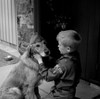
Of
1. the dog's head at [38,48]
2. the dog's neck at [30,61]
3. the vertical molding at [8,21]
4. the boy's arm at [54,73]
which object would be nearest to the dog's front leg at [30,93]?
the dog's neck at [30,61]

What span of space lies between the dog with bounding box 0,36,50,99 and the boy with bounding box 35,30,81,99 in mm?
537

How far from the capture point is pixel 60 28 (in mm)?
4105

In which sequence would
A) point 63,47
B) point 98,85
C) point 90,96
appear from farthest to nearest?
point 98,85, point 90,96, point 63,47

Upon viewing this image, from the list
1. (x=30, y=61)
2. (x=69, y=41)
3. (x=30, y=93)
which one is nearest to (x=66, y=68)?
(x=69, y=41)

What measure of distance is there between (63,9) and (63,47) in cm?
203

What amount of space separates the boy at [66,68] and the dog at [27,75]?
54 cm

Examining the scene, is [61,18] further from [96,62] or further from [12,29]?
[12,29]

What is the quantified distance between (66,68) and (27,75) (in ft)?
3.03

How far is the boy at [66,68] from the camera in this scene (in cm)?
212

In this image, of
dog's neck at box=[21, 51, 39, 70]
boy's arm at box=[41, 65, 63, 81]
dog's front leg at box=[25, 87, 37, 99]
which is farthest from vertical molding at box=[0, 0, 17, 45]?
boy's arm at box=[41, 65, 63, 81]

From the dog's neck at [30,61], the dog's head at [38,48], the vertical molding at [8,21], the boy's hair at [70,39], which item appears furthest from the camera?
the vertical molding at [8,21]

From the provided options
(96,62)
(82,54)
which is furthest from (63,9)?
(96,62)

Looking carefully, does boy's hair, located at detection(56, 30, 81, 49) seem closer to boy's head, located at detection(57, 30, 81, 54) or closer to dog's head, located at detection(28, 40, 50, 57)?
boy's head, located at detection(57, 30, 81, 54)

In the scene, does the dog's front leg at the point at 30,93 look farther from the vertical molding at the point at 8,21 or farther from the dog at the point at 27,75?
the vertical molding at the point at 8,21
